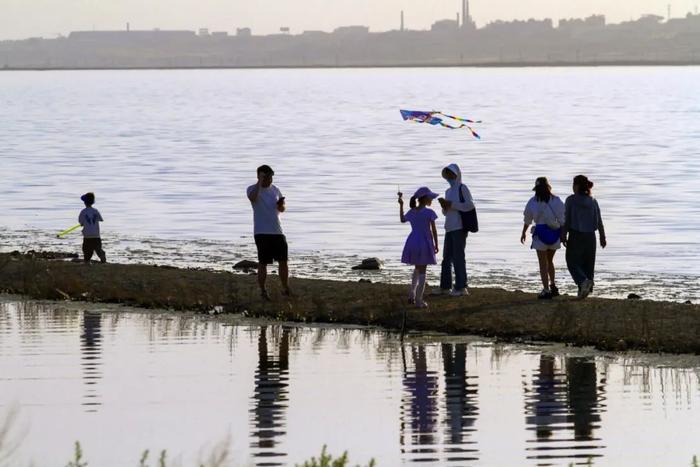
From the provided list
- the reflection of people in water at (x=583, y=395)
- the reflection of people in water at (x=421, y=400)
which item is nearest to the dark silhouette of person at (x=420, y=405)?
the reflection of people in water at (x=421, y=400)

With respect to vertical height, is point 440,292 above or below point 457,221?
below

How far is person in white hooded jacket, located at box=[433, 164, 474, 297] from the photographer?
2000 cm

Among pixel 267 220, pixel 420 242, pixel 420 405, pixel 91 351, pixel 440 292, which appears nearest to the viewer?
pixel 420 405

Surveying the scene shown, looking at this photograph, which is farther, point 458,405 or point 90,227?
point 90,227

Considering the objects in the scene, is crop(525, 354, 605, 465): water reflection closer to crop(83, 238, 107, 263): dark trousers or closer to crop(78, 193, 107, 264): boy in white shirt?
crop(78, 193, 107, 264): boy in white shirt

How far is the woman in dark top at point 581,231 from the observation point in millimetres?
19953

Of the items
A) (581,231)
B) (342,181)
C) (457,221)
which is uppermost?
(457,221)

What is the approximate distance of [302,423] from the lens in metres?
13.5

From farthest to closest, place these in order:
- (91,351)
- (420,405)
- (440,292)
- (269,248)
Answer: (440,292)
(269,248)
(91,351)
(420,405)

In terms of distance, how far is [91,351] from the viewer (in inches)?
671

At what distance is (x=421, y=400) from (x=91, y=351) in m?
4.13

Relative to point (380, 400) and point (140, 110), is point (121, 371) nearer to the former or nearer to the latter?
point (380, 400)

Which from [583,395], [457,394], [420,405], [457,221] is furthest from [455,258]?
[420,405]

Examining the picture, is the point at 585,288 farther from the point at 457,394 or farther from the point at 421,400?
the point at 421,400
